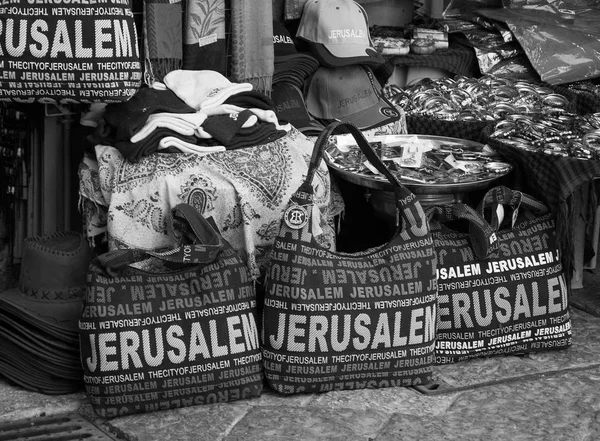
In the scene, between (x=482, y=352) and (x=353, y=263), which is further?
(x=482, y=352)

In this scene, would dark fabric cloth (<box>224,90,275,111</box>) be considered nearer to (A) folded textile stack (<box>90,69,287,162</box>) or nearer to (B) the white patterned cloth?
(A) folded textile stack (<box>90,69,287,162</box>)

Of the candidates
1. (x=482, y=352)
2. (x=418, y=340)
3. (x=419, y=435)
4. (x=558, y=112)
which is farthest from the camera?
(x=558, y=112)

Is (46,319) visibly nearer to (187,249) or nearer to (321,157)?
(187,249)

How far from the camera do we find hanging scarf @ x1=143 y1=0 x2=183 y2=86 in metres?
4.29

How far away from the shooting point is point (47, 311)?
143 inches

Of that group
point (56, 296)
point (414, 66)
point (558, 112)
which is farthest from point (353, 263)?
point (414, 66)

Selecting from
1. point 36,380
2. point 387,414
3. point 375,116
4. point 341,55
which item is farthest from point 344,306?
point 341,55

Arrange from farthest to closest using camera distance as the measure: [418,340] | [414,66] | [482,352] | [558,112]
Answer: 1. [414,66]
2. [558,112]
3. [482,352]
4. [418,340]

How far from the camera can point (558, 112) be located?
502 centimetres

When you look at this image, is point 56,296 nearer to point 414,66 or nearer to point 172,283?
point 172,283

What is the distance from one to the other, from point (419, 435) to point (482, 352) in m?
0.65

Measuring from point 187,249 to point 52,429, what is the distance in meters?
0.73

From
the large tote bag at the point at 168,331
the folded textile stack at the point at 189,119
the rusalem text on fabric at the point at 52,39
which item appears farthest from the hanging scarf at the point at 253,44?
the large tote bag at the point at 168,331

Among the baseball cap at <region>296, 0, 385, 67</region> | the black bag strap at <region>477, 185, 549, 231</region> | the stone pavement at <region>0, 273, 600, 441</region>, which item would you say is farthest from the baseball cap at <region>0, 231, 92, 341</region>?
the baseball cap at <region>296, 0, 385, 67</region>
